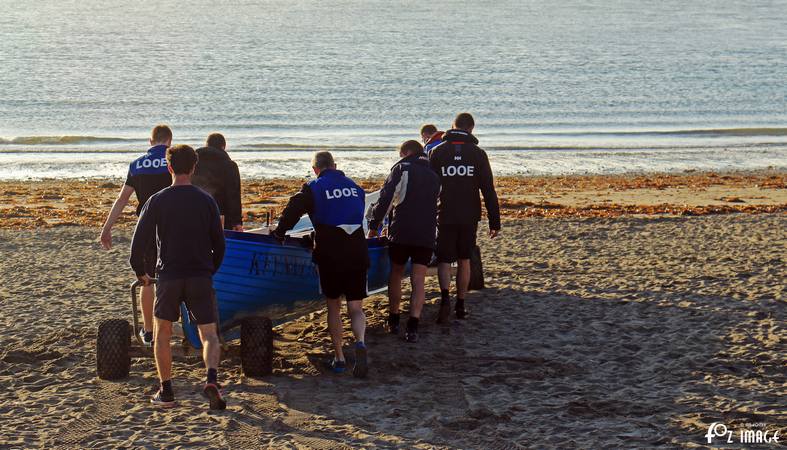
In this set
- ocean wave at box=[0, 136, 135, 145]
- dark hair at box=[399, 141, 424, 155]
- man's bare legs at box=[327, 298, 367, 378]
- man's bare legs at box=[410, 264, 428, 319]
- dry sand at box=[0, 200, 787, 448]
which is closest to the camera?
dry sand at box=[0, 200, 787, 448]

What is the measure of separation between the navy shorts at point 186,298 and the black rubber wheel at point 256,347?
0.83 meters

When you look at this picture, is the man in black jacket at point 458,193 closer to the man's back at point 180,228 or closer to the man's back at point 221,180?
the man's back at point 221,180

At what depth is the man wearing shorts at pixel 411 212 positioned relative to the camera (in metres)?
8.26

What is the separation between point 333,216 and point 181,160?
1364 mm

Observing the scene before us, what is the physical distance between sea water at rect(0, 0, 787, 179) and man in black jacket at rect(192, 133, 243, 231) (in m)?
15.3

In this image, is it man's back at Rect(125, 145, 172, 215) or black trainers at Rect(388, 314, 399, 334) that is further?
black trainers at Rect(388, 314, 399, 334)

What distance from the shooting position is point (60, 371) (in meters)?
7.60

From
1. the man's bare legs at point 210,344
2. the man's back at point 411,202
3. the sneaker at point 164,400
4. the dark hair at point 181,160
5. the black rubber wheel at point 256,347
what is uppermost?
the dark hair at point 181,160

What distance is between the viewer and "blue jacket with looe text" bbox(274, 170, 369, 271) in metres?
7.40

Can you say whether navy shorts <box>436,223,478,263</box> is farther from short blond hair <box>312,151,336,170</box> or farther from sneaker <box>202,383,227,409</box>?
sneaker <box>202,383,227,409</box>

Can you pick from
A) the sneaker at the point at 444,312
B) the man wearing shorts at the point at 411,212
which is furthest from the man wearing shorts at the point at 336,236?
the sneaker at the point at 444,312

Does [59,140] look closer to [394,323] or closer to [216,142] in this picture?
[216,142]

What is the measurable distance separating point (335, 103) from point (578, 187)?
2831 centimetres

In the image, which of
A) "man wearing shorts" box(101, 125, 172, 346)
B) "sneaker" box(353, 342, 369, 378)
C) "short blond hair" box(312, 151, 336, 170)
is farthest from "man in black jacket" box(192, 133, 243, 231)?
"sneaker" box(353, 342, 369, 378)
